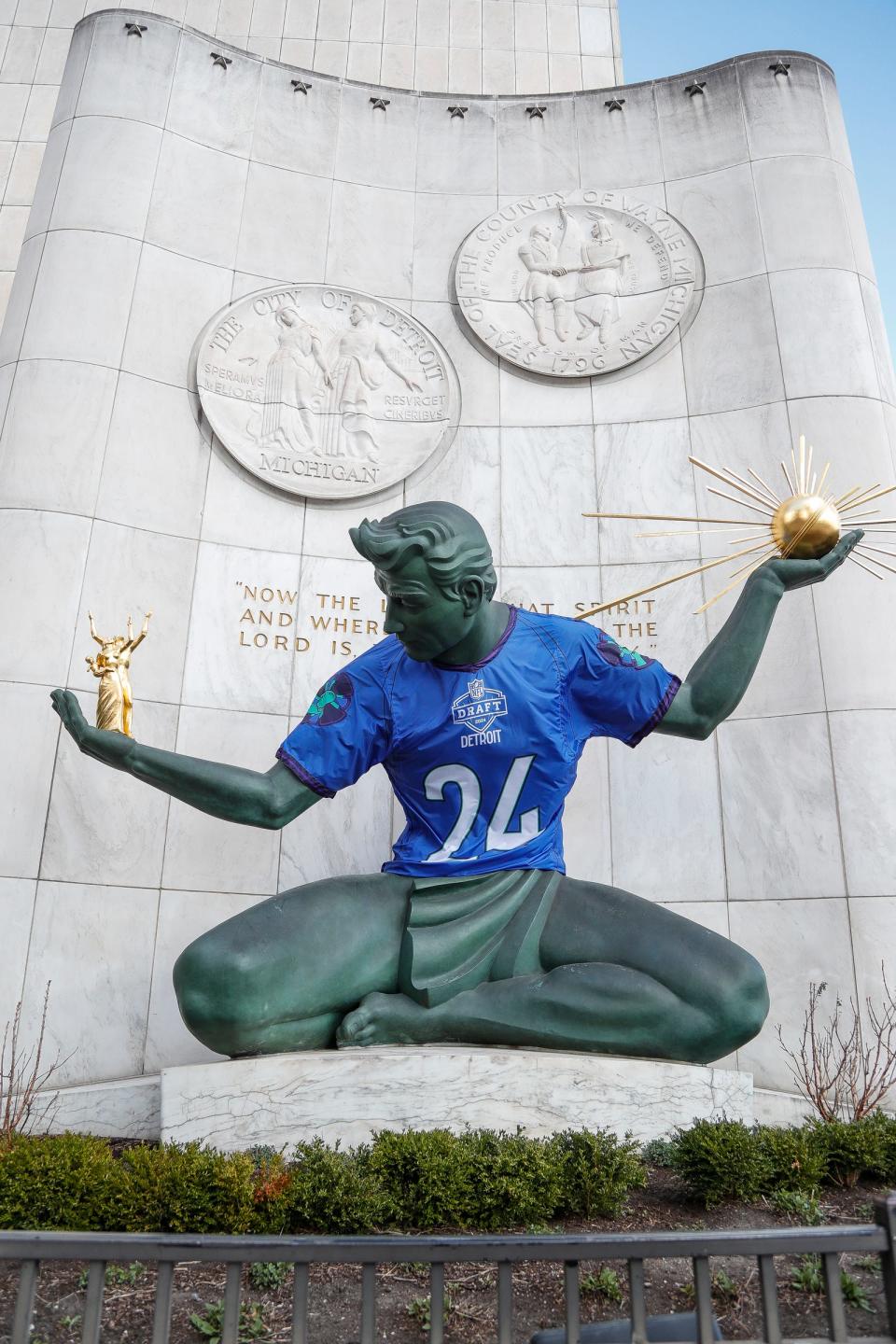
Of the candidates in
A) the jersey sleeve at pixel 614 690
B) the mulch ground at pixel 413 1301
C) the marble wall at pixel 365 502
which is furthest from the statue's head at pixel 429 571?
the marble wall at pixel 365 502

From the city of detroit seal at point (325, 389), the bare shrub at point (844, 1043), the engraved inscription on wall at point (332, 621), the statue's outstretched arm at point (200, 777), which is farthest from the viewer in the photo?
the city of detroit seal at point (325, 389)

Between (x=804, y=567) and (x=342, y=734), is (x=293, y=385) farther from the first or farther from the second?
(x=804, y=567)

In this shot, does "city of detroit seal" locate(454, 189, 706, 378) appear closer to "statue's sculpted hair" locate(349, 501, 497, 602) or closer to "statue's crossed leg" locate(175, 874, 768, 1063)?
"statue's sculpted hair" locate(349, 501, 497, 602)

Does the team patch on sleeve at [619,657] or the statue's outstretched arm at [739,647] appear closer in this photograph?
the statue's outstretched arm at [739,647]

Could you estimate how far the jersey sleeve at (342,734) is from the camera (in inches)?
219

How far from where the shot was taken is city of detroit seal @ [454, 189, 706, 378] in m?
9.58

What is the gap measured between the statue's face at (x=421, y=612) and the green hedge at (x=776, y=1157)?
2.51 m

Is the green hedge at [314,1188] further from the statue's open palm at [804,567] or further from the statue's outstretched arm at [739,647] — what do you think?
the statue's open palm at [804,567]

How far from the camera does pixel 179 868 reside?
770 centimetres

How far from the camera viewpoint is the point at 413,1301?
3.59 metres

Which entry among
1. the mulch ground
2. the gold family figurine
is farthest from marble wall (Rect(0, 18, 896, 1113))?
the mulch ground

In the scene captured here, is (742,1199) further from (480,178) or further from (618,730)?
(480,178)

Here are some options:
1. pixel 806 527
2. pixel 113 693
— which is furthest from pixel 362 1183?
pixel 806 527

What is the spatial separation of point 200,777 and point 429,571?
4.88ft
